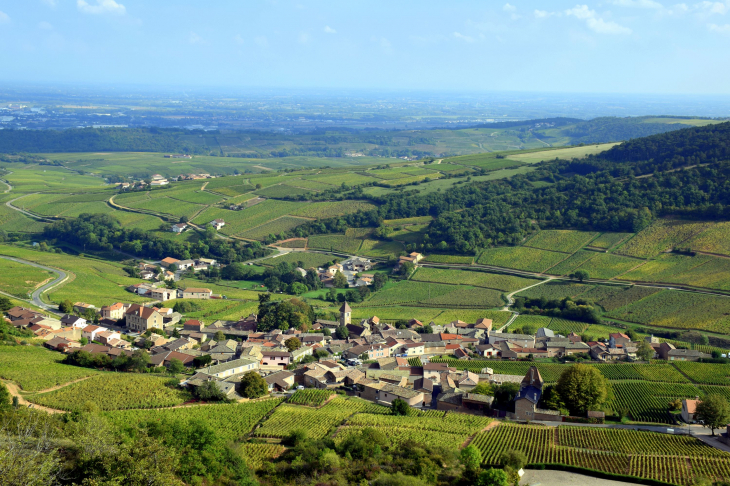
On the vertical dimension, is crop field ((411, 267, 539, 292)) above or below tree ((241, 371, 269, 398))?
below

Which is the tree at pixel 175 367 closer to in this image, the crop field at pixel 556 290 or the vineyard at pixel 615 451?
the vineyard at pixel 615 451

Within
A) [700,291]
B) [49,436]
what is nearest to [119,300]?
[49,436]

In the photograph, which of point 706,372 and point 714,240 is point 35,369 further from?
point 714,240

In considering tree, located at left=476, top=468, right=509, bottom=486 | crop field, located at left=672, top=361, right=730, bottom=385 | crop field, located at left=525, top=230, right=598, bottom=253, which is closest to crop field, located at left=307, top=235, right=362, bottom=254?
crop field, located at left=525, top=230, right=598, bottom=253

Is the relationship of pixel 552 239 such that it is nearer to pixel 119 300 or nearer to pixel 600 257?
pixel 600 257

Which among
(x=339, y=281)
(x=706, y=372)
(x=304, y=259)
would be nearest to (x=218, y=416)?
(x=706, y=372)

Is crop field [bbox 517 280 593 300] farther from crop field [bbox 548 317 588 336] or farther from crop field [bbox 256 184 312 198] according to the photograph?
crop field [bbox 256 184 312 198]

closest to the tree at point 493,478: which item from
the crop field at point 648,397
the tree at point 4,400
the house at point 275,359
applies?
the crop field at point 648,397
